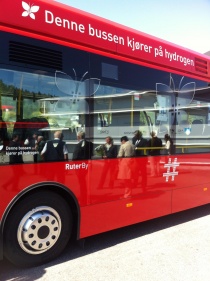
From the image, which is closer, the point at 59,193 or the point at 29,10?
the point at 29,10

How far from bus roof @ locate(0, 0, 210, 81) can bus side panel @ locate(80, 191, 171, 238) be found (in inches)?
84.1

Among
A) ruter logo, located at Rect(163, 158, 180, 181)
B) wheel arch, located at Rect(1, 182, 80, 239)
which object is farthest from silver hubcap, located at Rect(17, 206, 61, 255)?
ruter logo, located at Rect(163, 158, 180, 181)

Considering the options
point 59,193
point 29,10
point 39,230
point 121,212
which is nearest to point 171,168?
point 121,212

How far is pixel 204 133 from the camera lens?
5.85 metres

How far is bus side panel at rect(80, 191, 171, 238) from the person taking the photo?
3.96m

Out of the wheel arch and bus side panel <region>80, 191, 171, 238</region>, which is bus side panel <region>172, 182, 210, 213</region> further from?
the wheel arch

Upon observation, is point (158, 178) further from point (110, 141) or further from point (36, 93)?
point (36, 93)

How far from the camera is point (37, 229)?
354 cm

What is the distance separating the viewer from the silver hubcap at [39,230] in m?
3.45

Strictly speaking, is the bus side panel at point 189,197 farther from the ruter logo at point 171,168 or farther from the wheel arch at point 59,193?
the wheel arch at point 59,193

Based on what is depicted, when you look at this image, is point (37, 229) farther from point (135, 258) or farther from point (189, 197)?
point (189, 197)

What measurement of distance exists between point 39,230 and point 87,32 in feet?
8.59

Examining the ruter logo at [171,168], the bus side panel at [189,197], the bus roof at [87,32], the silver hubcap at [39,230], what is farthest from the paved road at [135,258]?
the bus roof at [87,32]

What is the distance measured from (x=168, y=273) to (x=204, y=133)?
3.16 m
